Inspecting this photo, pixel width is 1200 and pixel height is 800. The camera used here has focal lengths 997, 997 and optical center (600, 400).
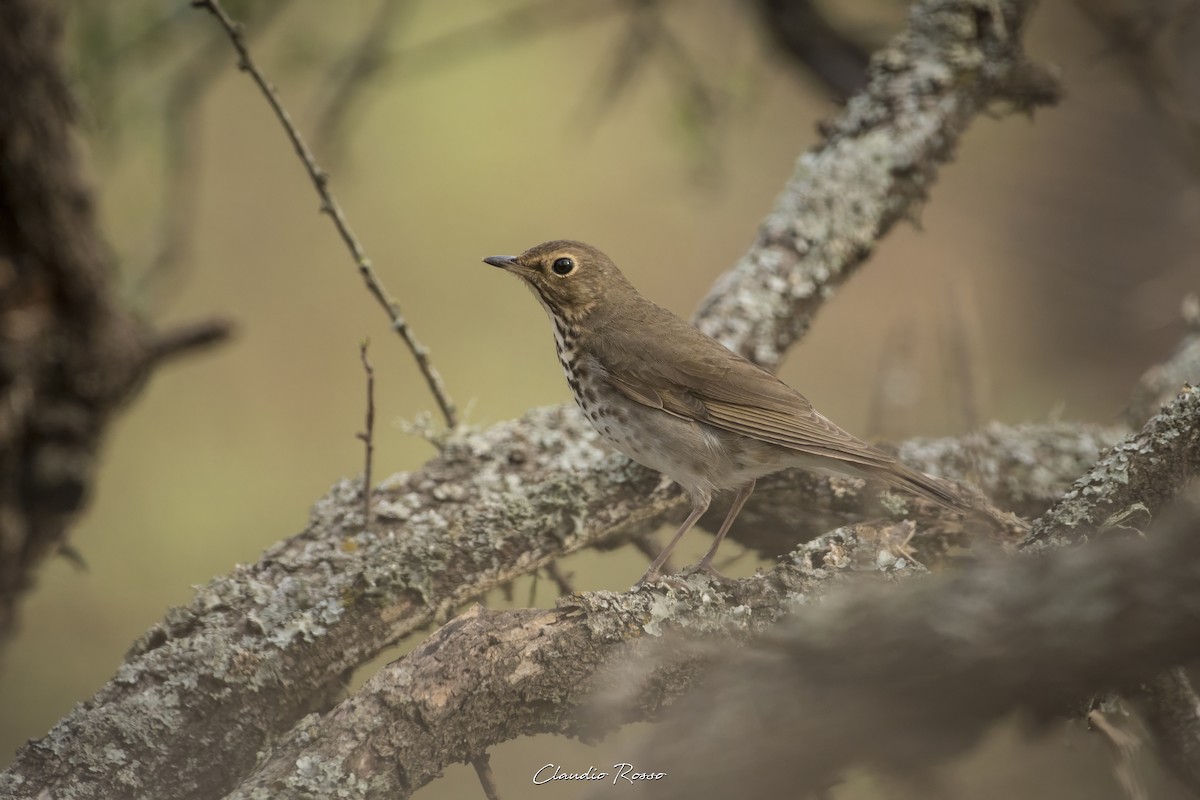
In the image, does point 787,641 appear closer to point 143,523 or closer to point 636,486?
point 636,486

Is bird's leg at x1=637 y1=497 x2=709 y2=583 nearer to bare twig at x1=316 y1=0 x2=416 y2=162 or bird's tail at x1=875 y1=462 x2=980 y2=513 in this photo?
bird's tail at x1=875 y1=462 x2=980 y2=513

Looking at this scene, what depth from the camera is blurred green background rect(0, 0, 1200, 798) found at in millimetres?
5609

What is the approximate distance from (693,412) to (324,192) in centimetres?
128

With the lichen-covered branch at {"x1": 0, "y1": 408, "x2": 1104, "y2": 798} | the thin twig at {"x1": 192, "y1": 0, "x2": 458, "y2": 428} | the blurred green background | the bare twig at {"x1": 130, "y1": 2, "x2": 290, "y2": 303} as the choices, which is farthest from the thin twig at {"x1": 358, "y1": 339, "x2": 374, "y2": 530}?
the blurred green background

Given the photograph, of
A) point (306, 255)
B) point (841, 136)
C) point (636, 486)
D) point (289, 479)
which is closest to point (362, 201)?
point (306, 255)

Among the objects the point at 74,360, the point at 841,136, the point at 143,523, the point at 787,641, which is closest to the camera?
the point at 787,641

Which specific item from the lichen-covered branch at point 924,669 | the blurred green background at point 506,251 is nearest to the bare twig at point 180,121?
the blurred green background at point 506,251

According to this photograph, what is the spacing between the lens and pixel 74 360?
208 centimetres

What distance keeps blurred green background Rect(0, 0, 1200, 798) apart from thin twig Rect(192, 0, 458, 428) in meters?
2.15

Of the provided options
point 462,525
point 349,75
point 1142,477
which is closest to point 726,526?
point 462,525

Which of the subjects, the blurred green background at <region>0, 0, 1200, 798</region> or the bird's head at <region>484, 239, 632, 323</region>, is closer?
the bird's head at <region>484, 239, 632, 323</region>

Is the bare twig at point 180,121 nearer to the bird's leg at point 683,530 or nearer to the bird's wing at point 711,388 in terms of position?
the bird's wing at point 711,388

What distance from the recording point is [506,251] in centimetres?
626

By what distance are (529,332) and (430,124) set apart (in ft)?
5.56
